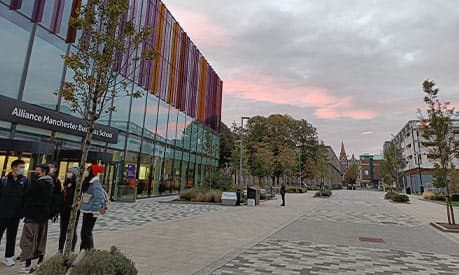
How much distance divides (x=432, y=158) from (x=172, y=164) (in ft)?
71.1

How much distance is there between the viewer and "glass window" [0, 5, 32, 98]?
13.2 m

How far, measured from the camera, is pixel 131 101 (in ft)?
73.9

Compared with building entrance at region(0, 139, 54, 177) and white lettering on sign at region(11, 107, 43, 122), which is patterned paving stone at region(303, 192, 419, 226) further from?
white lettering on sign at region(11, 107, 43, 122)

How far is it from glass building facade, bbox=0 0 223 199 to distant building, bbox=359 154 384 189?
120913mm

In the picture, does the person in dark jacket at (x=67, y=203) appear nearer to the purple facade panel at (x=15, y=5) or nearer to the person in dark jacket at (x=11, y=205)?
the person in dark jacket at (x=11, y=205)

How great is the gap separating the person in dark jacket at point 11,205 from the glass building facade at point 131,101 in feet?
6.67

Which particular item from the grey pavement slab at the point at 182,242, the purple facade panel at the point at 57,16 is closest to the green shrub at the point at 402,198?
the grey pavement slab at the point at 182,242

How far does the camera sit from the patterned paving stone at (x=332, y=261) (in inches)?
234

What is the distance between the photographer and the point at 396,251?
809 cm

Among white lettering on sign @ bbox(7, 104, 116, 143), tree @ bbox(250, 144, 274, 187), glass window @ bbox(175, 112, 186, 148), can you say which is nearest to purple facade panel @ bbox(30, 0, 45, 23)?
white lettering on sign @ bbox(7, 104, 116, 143)

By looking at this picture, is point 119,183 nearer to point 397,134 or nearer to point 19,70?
point 19,70

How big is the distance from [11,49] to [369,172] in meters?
160

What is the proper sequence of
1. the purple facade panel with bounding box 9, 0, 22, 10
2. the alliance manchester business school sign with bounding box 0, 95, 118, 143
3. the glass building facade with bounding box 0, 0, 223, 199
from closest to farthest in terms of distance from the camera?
the alliance manchester business school sign with bounding box 0, 95, 118, 143
the glass building facade with bounding box 0, 0, 223, 199
the purple facade panel with bounding box 9, 0, 22, 10

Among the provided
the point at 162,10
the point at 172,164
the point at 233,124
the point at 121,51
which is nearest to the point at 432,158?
the point at 121,51
